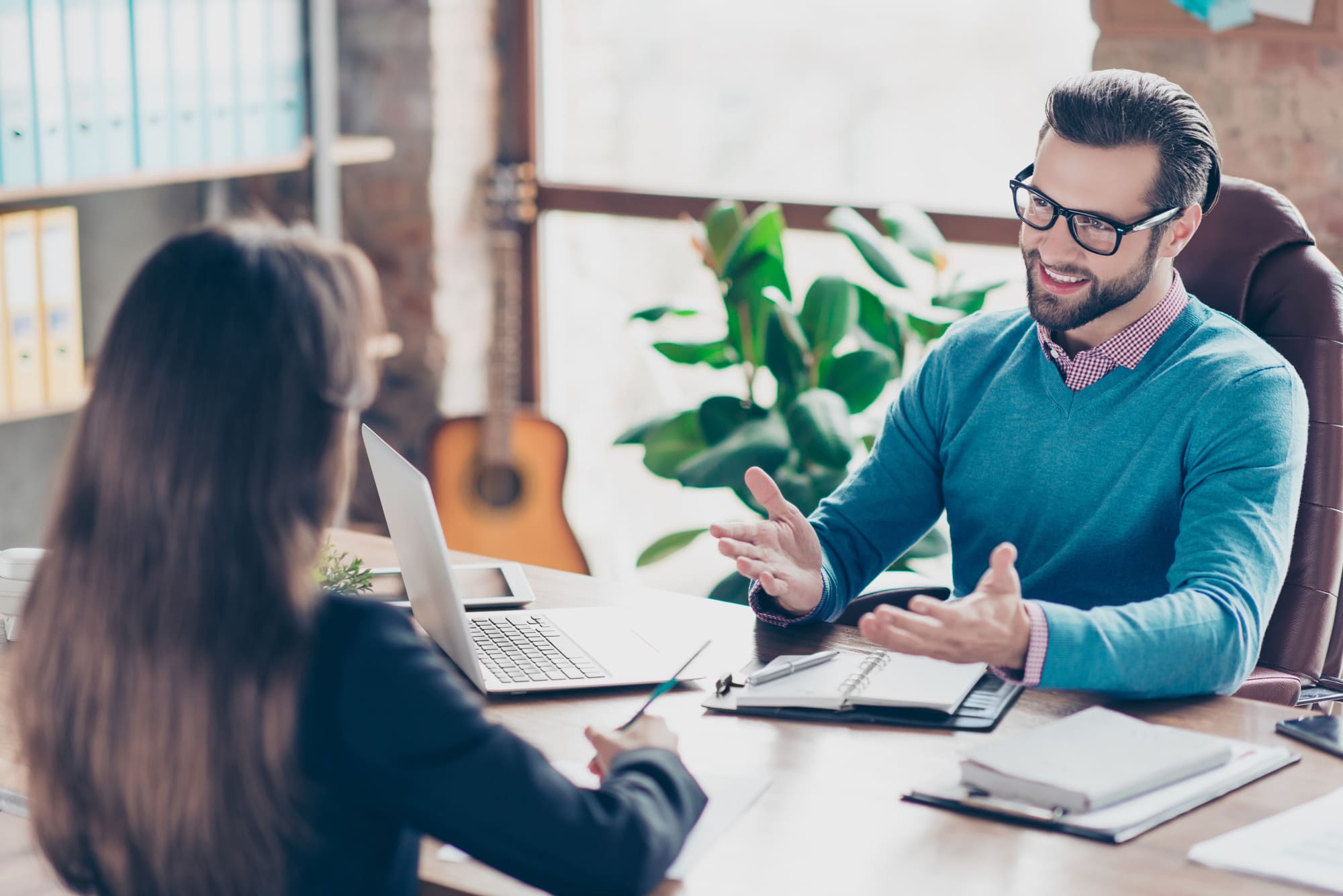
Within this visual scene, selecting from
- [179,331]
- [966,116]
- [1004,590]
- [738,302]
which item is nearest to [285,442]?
[179,331]

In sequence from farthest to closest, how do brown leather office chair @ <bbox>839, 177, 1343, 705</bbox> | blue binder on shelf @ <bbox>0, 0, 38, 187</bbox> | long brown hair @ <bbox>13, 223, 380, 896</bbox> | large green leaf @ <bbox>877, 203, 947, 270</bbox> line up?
large green leaf @ <bbox>877, 203, 947, 270</bbox> < blue binder on shelf @ <bbox>0, 0, 38, 187</bbox> < brown leather office chair @ <bbox>839, 177, 1343, 705</bbox> < long brown hair @ <bbox>13, 223, 380, 896</bbox>

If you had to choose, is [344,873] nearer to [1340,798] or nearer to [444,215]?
[1340,798]

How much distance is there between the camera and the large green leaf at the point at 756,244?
2561 mm

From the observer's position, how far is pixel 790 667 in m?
1.42

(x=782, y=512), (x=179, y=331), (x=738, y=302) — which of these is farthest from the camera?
(x=738, y=302)

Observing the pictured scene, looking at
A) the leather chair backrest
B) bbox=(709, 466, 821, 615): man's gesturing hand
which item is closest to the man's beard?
the leather chair backrest

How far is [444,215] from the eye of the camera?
332cm

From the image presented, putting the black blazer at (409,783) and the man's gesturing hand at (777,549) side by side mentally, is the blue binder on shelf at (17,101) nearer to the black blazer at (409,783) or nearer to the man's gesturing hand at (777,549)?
the man's gesturing hand at (777,549)

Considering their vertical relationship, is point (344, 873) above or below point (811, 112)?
below

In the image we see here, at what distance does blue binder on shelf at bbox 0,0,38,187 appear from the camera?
2289mm

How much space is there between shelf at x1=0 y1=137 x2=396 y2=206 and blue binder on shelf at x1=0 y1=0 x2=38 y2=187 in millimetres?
Answer: 33

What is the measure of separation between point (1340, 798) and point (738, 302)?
158 centimetres

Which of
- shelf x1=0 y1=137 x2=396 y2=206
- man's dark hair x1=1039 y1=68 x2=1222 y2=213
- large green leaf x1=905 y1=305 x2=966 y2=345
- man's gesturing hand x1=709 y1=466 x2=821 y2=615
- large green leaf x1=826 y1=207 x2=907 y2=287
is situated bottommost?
man's gesturing hand x1=709 y1=466 x2=821 y2=615

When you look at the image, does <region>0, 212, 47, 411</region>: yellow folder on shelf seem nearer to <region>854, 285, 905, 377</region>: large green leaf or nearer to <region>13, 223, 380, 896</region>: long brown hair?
<region>854, 285, 905, 377</region>: large green leaf
